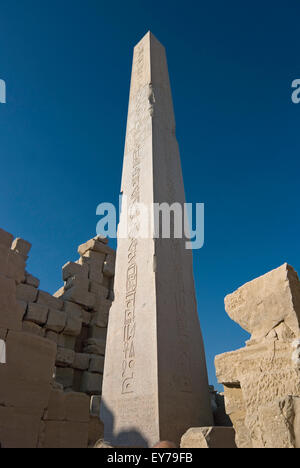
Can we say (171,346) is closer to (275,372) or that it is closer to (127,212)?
(275,372)

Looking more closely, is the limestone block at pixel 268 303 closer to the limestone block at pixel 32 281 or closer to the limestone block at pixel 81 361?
the limestone block at pixel 81 361

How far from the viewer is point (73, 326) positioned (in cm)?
704

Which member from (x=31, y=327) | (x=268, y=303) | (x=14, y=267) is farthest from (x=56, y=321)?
(x=268, y=303)

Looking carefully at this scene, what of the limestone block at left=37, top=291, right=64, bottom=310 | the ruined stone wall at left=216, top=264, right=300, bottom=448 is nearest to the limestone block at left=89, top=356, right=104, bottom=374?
the limestone block at left=37, top=291, right=64, bottom=310

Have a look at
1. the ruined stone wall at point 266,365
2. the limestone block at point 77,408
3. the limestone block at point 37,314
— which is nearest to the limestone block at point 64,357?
the limestone block at point 37,314

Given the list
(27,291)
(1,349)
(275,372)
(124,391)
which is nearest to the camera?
(275,372)

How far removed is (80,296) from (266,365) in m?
5.72

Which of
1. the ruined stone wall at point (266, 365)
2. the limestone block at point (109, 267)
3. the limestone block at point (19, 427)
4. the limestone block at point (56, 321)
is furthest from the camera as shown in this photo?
the limestone block at point (109, 267)

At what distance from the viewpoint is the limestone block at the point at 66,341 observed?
22.9ft

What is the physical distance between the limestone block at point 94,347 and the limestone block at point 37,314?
1136mm

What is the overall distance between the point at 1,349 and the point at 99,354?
15.5 ft

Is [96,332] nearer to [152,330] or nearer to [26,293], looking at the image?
[26,293]

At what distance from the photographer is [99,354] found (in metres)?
7.24

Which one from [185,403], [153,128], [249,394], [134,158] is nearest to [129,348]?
[185,403]
